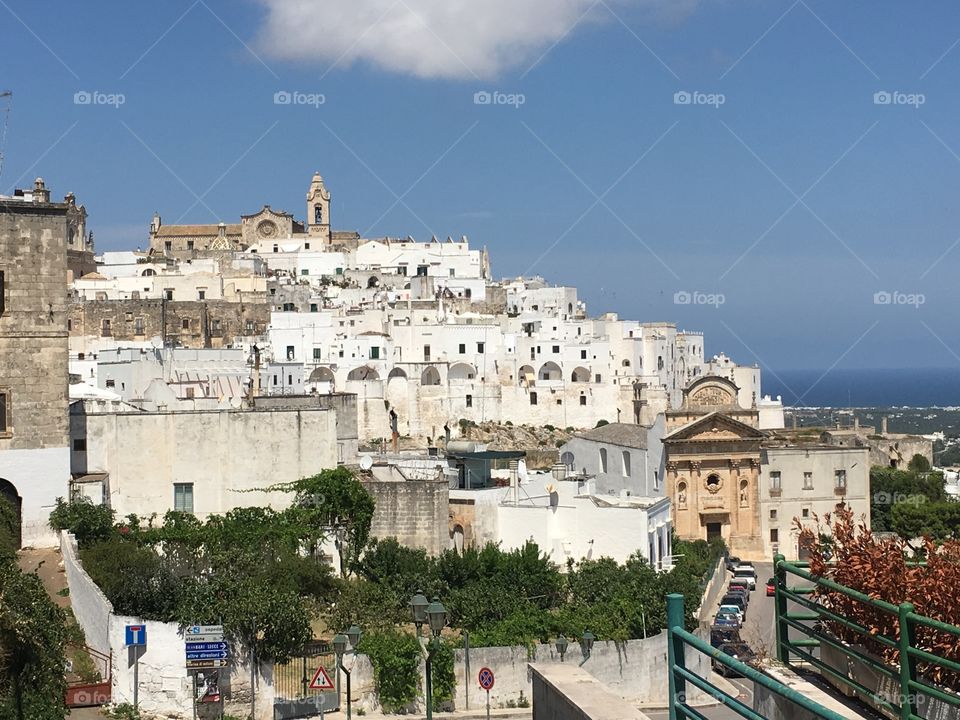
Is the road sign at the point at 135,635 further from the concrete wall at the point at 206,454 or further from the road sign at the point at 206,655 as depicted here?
the concrete wall at the point at 206,454

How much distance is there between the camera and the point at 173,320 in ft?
220

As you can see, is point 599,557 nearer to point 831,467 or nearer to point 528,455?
point 831,467

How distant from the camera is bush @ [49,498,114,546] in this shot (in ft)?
74.3

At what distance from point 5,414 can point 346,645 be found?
8.50 m

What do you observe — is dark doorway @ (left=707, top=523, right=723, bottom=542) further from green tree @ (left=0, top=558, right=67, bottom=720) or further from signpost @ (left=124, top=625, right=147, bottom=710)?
green tree @ (left=0, top=558, right=67, bottom=720)

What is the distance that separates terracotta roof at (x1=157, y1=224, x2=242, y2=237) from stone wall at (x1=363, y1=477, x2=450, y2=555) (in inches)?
2854

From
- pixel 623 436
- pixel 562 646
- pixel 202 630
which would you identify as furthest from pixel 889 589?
pixel 623 436

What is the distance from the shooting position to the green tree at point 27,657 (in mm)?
14211

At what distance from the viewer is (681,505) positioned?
132 ft

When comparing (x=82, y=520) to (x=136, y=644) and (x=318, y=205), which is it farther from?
(x=318, y=205)

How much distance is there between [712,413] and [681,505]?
2.99m

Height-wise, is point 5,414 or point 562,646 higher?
point 5,414

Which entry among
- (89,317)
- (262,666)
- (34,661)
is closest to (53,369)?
(262,666)

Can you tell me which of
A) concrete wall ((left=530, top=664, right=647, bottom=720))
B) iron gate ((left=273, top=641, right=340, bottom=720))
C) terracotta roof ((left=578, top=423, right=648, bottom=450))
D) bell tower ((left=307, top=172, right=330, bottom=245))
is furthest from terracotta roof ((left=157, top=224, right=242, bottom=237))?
concrete wall ((left=530, top=664, right=647, bottom=720))
